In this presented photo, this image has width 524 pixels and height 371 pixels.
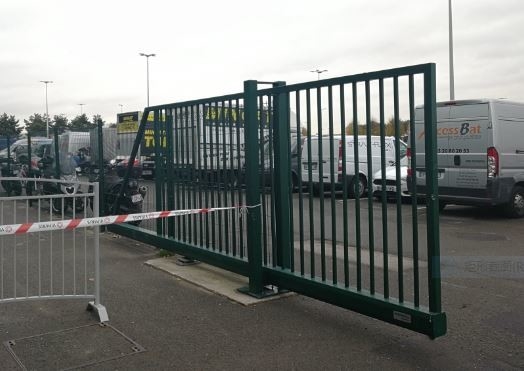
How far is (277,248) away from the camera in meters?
5.83

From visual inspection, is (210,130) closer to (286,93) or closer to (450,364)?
(286,93)

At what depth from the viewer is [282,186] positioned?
5734 mm

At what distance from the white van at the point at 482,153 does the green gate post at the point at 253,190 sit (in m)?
5.40

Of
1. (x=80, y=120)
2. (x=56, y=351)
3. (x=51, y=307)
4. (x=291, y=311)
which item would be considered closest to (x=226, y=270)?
(x=291, y=311)

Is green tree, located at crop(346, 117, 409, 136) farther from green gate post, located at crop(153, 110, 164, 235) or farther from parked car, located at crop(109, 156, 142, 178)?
parked car, located at crop(109, 156, 142, 178)

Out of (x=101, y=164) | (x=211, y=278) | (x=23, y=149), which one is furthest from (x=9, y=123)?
(x=211, y=278)

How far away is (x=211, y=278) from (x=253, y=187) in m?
1.36

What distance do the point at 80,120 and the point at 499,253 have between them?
8628 cm

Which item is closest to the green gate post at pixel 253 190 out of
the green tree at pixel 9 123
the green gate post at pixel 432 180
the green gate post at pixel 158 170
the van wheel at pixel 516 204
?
the green gate post at pixel 432 180

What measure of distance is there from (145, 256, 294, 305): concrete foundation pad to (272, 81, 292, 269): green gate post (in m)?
0.50

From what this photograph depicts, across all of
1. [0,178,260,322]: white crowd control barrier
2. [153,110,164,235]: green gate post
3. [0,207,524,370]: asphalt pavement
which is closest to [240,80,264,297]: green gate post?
[0,178,260,322]: white crowd control barrier

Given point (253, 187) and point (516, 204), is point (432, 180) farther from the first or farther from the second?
point (516, 204)

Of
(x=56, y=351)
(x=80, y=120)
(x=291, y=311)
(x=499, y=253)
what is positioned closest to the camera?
(x=56, y=351)

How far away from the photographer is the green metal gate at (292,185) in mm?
4398
